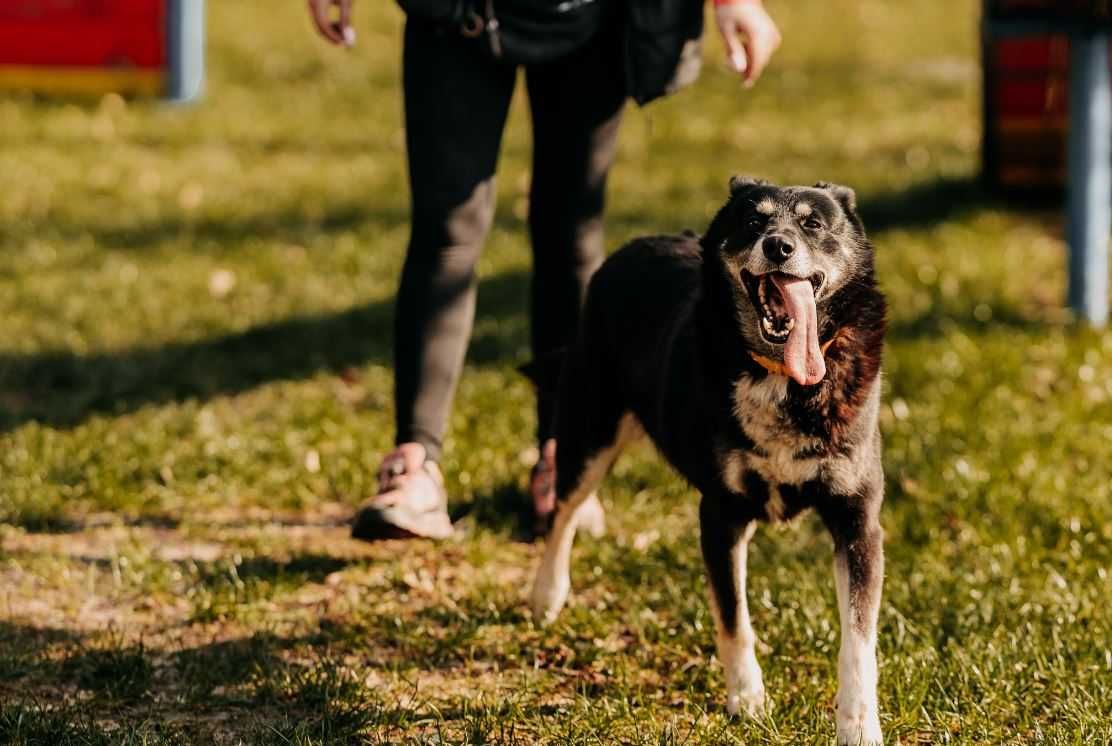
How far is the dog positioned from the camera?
321cm

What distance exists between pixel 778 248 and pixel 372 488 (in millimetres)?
2227

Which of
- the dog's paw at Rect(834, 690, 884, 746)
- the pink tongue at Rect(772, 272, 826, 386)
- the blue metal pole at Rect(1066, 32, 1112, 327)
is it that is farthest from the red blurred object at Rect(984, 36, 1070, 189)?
the dog's paw at Rect(834, 690, 884, 746)

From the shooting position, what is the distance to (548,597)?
13.3ft

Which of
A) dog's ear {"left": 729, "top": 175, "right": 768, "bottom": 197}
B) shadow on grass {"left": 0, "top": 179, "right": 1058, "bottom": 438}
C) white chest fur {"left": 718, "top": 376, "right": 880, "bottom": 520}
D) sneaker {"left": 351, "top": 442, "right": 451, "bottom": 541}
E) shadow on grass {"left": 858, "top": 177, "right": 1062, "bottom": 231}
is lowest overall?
shadow on grass {"left": 858, "top": 177, "right": 1062, "bottom": 231}

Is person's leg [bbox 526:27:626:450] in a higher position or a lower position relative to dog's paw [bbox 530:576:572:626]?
higher

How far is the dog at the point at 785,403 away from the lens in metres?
3.21

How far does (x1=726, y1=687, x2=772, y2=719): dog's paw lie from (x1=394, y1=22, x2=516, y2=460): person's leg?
Answer: 1.21m

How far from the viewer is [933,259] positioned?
7.26 meters

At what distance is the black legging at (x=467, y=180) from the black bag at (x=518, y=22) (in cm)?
7

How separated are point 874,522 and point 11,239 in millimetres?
5397

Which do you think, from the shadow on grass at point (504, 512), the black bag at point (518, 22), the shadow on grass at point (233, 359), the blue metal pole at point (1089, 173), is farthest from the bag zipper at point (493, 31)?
the blue metal pole at point (1089, 173)

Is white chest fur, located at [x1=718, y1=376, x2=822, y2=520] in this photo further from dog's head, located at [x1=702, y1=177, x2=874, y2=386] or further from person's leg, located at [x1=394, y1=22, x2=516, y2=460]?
person's leg, located at [x1=394, y1=22, x2=516, y2=460]

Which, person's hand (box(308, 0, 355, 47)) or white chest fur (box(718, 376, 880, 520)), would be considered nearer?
white chest fur (box(718, 376, 880, 520))

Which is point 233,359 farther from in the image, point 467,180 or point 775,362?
point 775,362
